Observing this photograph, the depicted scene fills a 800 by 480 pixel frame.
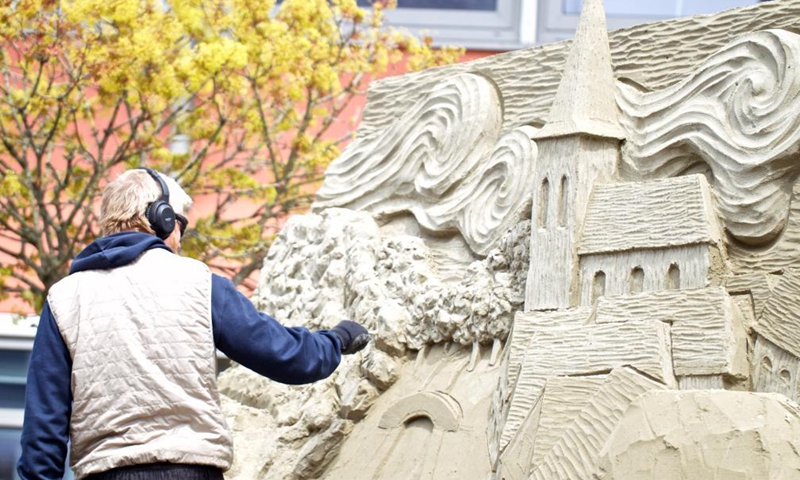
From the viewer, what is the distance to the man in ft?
12.0

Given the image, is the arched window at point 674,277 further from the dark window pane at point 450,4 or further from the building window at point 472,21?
the dark window pane at point 450,4

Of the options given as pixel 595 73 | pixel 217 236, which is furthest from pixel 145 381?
pixel 217 236

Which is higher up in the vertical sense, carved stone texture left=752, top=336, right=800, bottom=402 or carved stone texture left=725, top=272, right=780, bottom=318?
carved stone texture left=725, top=272, right=780, bottom=318

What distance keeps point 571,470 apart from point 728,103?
142cm

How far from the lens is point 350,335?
4223mm

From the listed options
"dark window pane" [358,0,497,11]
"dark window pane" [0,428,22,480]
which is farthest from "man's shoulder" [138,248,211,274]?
"dark window pane" [358,0,497,11]

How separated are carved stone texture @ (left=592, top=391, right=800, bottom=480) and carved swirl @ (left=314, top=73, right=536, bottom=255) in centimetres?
154

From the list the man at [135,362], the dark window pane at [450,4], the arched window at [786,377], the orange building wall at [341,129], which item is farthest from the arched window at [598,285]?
the dark window pane at [450,4]

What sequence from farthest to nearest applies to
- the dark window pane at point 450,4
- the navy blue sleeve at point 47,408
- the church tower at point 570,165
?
the dark window pane at point 450,4 < the church tower at point 570,165 < the navy blue sleeve at point 47,408

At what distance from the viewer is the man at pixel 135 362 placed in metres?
3.66

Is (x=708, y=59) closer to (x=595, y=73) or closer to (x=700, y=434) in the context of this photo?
(x=595, y=73)

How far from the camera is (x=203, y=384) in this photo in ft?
12.2

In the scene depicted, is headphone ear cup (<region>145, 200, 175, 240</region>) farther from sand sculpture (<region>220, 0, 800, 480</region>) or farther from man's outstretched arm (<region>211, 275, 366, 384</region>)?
sand sculpture (<region>220, 0, 800, 480</region>)

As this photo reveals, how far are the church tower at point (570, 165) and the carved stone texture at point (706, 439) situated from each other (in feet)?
2.97
